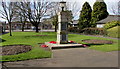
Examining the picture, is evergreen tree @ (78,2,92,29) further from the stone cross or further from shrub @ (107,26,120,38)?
the stone cross

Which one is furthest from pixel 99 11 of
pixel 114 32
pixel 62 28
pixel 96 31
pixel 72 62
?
pixel 72 62

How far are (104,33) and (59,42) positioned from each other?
16.3 meters

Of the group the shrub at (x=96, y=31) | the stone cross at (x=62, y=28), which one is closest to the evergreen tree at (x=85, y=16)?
the shrub at (x=96, y=31)

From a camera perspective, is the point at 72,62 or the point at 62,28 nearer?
the point at 72,62

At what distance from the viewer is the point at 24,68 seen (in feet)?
17.7

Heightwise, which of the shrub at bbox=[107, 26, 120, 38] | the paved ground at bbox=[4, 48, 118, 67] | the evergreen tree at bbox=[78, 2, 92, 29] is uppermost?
the evergreen tree at bbox=[78, 2, 92, 29]

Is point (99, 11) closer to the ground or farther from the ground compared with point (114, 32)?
farther from the ground

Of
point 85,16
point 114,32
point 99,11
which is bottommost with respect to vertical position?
point 114,32

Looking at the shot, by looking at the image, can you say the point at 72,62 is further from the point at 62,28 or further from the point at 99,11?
the point at 99,11

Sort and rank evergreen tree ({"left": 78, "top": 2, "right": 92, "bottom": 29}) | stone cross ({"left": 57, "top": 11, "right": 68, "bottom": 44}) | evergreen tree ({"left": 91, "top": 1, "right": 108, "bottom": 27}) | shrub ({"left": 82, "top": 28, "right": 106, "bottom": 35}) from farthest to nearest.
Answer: evergreen tree ({"left": 78, "top": 2, "right": 92, "bottom": 29}) → evergreen tree ({"left": 91, "top": 1, "right": 108, "bottom": 27}) → shrub ({"left": 82, "top": 28, "right": 106, "bottom": 35}) → stone cross ({"left": 57, "top": 11, "right": 68, "bottom": 44})

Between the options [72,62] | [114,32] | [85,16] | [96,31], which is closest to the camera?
[72,62]

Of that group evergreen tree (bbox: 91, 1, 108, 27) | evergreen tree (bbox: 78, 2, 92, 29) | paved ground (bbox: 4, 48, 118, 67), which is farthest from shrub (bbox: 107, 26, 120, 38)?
evergreen tree (bbox: 78, 2, 92, 29)

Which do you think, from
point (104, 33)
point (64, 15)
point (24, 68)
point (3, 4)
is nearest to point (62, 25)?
point (64, 15)

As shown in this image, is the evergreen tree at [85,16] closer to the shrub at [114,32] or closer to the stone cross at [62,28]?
the shrub at [114,32]
